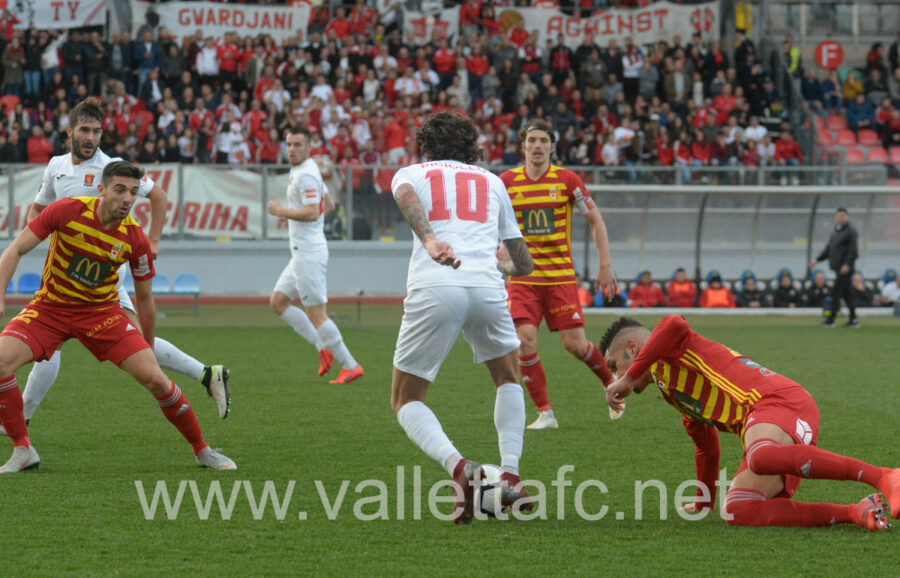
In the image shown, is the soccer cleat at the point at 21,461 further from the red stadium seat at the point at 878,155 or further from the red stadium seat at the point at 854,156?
the red stadium seat at the point at 878,155

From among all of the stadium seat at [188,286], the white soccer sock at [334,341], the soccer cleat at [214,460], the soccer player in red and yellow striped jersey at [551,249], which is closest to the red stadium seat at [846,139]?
the stadium seat at [188,286]

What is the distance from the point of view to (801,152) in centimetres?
2581

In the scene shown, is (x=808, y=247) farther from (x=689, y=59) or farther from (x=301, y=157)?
(x=301, y=157)

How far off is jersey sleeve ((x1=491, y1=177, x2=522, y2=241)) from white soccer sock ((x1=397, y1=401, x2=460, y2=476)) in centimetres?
93

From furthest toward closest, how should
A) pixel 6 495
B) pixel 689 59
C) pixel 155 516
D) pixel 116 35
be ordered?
pixel 689 59
pixel 116 35
pixel 6 495
pixel 155 516

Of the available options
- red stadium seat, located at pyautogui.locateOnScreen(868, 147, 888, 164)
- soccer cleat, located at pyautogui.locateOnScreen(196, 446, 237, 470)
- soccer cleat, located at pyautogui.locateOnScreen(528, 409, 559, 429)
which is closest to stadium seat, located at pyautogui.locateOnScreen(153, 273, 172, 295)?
soccer cleat, located at pyautogui.locateOnScreen(528, 409, 559, 429)

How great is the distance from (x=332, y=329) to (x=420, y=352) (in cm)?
588

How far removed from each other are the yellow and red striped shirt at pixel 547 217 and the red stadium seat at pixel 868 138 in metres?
20.1

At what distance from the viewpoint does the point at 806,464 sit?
4.80 meters

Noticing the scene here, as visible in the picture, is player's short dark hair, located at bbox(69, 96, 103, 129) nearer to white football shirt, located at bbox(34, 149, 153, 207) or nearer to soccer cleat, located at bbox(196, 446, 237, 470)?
white football shirt, located at bbox(34, 149, 153, 207)

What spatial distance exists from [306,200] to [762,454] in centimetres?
664

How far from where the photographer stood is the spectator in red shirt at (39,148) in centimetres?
2231

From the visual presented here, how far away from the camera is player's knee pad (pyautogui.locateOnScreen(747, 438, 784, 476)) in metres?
4.85

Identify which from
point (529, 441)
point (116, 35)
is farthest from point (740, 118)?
point (529, 441)
